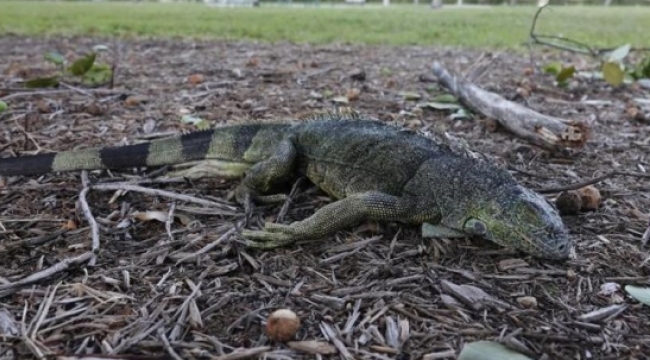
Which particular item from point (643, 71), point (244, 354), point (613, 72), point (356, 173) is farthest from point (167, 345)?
point (643, 71)

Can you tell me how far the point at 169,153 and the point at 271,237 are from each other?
1.35 meters

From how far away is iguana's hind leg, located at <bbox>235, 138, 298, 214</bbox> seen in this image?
3.21 m

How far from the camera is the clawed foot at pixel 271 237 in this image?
2.64 m

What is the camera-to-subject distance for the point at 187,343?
1925 millimetres

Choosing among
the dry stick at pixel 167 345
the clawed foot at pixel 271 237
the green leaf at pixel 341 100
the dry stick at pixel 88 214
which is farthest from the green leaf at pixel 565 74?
the dry stick at pixel 167 345

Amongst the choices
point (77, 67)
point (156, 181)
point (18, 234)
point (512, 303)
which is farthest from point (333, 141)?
point (77, 67)

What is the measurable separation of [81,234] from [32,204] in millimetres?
564

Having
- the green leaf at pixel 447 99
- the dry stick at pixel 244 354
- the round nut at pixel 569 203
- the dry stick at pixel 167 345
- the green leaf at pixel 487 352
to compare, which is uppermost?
the green leaf at pixel 447 99

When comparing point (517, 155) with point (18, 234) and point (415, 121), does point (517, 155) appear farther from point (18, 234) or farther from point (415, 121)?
point (18, 234)

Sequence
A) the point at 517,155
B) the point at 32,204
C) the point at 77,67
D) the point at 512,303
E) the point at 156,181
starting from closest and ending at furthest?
1. the point at 512,303
2. the point at 32,204
3. the point at 156,181
4. the point at 517,155
5. the point at 77,67

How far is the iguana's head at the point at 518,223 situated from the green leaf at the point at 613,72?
12.7 feet

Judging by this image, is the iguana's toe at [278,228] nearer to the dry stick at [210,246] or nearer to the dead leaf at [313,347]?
the dry stick at [210,246]

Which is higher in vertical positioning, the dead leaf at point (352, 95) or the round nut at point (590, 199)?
the dead leaf at point (352, 95)

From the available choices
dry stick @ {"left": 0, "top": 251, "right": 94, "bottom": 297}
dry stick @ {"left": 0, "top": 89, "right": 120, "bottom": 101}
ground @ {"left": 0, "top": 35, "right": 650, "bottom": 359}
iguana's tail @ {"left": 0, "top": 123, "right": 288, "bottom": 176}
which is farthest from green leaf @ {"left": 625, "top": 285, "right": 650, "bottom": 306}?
dry stick @ {"left": 0, "top": 89, "right": 120, "bottom": 101}
